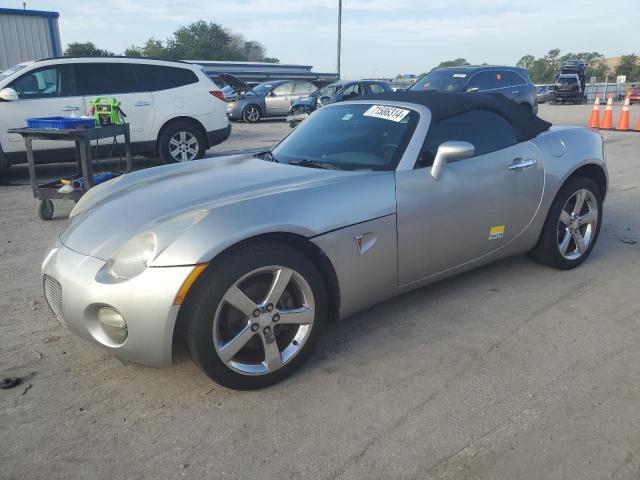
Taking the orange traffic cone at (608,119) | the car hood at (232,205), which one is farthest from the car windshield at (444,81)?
the car hood at (232,205)

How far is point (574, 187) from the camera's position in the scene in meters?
4.01

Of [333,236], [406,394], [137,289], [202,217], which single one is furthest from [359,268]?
[137,289]

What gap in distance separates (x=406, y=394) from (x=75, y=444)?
1.47 metres

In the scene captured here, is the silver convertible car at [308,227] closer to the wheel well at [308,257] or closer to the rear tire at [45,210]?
the wheel well at [308,257]

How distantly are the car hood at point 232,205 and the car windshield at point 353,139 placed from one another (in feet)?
0.60

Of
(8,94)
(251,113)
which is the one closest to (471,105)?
(8,94)

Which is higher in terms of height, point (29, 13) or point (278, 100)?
point (29, 13)

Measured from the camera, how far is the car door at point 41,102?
7.52 meters

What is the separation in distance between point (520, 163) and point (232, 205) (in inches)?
83.0

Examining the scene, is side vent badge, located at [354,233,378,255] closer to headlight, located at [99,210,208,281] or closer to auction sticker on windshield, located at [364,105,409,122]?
headlight, located at [99,210,208,281]

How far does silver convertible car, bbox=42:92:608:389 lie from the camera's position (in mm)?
2387

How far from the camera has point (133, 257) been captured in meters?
2.45

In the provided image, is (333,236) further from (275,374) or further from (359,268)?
(275,374)

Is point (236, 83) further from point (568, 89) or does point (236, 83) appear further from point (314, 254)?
point (314, 254)
